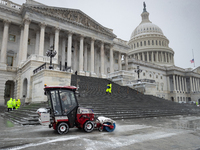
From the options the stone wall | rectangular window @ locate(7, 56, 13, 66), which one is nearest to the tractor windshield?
the stone wall

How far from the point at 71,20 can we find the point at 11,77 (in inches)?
681

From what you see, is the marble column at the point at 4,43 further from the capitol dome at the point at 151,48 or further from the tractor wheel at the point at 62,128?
the capitol dome at the point at 151,48

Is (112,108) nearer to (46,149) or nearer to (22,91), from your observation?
(46,149)

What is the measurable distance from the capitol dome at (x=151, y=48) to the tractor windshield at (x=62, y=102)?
78.1 meters

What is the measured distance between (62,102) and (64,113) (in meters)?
0.52

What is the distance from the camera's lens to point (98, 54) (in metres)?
43.7

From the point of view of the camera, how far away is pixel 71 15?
34.4 meters

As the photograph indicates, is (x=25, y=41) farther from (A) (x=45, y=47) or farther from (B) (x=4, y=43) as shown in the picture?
(A) (x=45, y=47)

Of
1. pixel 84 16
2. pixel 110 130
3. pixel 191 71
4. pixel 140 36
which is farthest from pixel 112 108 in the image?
pixel 140 36

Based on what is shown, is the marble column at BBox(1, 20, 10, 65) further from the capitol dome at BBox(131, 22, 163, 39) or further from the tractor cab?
the capitol dome at BBox(131, 22, 163, 39)

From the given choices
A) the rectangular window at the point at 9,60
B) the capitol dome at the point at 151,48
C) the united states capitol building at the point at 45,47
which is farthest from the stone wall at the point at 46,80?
the capitol dome at the point at 151,48

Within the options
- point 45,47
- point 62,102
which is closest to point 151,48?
point 45,47

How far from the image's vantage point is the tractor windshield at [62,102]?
7012mm

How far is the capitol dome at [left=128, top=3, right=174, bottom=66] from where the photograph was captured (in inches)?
3221
